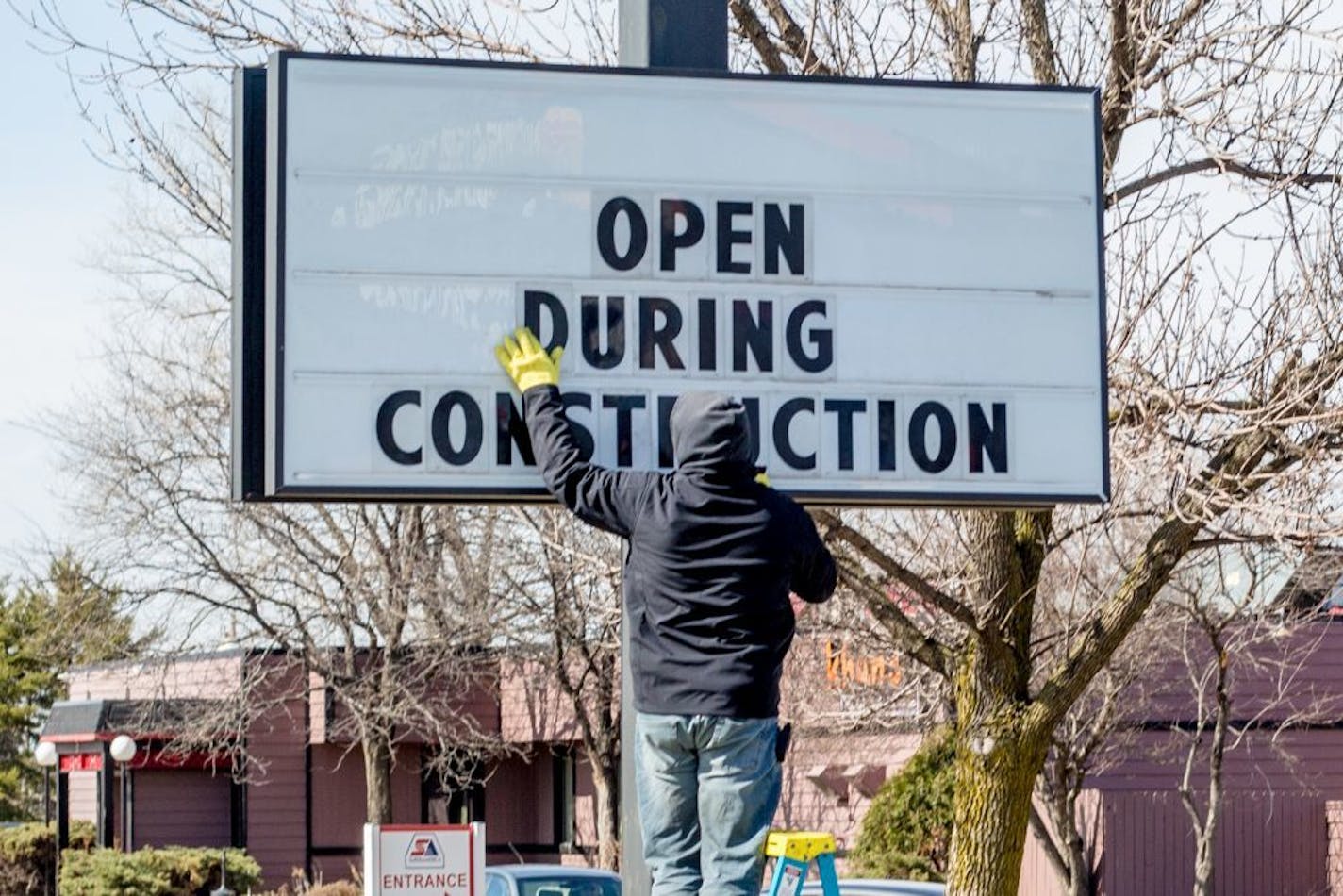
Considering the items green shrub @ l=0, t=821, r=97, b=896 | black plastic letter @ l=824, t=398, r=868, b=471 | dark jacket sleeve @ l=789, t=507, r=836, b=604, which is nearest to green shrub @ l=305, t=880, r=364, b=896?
green shrub @ l=0, t=821, r=97, b=896

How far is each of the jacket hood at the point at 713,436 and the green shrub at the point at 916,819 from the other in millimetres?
17044

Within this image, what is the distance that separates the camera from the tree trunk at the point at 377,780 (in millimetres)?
29266

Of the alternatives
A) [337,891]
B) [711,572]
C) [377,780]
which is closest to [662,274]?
[711,572]

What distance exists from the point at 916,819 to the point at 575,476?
17.5 metres

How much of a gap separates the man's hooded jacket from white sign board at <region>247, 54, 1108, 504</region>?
1.92 ft

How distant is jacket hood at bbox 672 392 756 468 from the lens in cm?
486

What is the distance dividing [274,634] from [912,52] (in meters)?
18.8

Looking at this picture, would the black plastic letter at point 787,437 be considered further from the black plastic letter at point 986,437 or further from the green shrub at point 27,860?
the green shrub at point 27,860

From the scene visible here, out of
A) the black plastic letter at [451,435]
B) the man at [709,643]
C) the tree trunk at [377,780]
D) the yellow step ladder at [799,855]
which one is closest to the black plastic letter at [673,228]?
the black plastic letter at [451,435]

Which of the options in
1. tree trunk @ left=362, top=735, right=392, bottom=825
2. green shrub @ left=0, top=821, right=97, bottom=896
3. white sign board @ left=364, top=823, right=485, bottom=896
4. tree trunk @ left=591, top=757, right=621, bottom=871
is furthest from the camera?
green shrub @ left=0, top=821, right=97, bottom=896

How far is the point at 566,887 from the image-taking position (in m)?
16.4

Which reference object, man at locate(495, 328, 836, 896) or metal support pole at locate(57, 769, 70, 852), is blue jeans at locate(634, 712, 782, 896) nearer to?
man at locate(495, 328, 836, 896)

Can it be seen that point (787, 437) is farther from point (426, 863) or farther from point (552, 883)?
point (552, 883)

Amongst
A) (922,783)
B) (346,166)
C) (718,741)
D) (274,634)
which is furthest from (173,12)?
(274,634)
